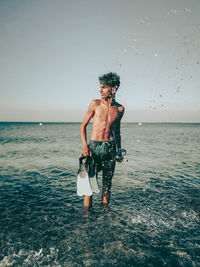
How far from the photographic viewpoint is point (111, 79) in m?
4.19

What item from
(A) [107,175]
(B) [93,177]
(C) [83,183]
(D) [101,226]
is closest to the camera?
(D) [101,226]

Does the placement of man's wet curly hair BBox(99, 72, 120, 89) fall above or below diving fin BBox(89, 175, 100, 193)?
above

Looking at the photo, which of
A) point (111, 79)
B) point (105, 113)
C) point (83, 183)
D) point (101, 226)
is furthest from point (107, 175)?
point (111, 79)

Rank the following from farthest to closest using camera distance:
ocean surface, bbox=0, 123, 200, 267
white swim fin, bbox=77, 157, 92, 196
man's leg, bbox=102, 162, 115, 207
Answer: man's leg, bbox=102, 162, 115, 207 → white swim fin, bbox=77, 157, 92, 196 → ocean surface, bbox=0, 123, 200, 267

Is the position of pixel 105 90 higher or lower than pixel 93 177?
higher

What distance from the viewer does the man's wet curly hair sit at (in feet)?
13.7

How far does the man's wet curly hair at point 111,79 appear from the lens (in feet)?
13.7

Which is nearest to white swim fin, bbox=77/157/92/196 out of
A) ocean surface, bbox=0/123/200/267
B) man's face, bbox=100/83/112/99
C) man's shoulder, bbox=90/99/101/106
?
ocean surface, bbox=0/123/200/267

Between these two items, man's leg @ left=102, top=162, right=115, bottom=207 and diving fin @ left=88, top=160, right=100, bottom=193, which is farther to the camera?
man's leg @ left=102, top=162, right=115, bottom=207

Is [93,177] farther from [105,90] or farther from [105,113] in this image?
[105,90]

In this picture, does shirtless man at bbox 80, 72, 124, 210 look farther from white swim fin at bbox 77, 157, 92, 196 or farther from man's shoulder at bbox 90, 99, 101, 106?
white swim fin at bbox 77, 157, 92, 196

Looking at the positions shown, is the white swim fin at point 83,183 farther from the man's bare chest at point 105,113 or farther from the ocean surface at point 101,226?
the man's bare chest at point 105,113

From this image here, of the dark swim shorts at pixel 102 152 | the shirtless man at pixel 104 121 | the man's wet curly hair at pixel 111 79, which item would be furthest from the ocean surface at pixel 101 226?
the man's wet curly hair at pixel 111 79

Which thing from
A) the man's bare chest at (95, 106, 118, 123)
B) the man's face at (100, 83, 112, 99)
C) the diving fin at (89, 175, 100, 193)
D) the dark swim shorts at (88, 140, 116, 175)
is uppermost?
the man's face at (100, 83, 112, 99)
